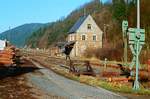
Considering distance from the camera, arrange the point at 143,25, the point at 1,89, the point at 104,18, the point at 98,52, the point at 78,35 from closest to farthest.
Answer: the point at 1,89, the point at 143,25, the point at 98,52, the point at 78,35, the point at 104,18

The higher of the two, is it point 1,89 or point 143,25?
point 143,25

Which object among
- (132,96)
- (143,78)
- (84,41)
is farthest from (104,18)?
(132,96)

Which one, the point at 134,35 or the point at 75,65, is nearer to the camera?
the point at 134,35

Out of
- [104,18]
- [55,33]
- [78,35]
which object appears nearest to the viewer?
[78,35]

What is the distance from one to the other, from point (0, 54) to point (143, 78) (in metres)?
14.0

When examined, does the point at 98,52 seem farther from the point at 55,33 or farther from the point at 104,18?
the point at 55,33

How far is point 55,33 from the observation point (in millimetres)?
194250

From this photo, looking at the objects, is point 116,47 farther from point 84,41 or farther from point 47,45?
point 47,45

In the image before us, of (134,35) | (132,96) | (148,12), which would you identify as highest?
(148,12)

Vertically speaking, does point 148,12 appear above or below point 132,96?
above

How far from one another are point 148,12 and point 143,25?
2.25 m

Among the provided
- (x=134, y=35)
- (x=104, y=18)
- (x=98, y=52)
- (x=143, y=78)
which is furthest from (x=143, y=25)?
(x=104, y=18)

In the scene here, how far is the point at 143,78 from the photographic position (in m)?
34.4

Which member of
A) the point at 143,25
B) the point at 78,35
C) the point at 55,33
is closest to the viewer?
the point at 143,25
